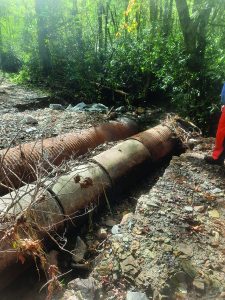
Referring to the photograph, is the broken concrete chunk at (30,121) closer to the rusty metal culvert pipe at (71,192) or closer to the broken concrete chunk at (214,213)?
the rusty metal culvert pipe at (71,192)

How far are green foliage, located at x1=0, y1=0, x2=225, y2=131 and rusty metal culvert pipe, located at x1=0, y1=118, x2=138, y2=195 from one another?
1.48 m

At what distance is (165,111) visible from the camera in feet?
21.8

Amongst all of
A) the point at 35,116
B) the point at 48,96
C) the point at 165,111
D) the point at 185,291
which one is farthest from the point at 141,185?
the point at 48,96

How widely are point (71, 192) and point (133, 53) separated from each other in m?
5.40

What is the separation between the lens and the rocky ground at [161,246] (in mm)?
2104

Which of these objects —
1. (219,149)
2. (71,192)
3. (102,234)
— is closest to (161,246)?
(102,234)

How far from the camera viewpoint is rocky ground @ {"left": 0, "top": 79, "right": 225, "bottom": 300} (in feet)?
6.90

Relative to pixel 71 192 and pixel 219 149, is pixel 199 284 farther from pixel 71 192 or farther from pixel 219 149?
pixel 219 149

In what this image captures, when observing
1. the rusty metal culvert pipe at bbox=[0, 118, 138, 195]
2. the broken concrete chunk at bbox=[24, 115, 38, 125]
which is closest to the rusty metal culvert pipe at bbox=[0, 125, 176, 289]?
the rusty metal culvert pipe at bbox=[0, 118, 138, 195]

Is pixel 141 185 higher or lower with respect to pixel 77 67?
lower

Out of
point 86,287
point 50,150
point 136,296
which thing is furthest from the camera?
point 50,150

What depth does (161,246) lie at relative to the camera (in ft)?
7.75

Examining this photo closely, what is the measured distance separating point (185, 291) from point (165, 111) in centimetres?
502

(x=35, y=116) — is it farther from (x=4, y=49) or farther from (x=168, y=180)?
(x=4, y=49)
